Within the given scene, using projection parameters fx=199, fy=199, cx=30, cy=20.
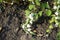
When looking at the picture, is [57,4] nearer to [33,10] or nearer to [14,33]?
[33,10]

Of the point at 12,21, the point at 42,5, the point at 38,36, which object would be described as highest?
the point at 42,5

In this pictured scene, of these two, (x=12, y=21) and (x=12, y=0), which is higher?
(x=12, y=0)

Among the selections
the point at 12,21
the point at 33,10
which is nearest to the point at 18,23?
the point at 12,21

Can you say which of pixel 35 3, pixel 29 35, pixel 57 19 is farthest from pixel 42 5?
pixel 29 35

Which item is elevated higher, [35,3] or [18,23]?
[35,3]

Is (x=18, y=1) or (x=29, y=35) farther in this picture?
(x=18, y=1)

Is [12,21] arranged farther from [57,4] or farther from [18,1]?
[57,4]
